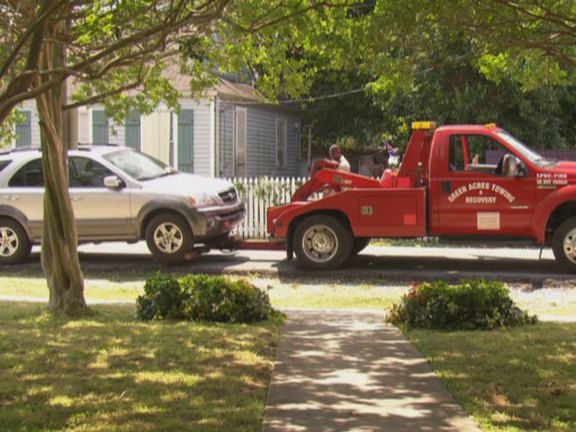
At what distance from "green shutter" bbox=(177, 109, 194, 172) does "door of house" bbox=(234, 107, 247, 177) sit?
183 centimetres

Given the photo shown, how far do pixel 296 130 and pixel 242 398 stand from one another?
2416cm

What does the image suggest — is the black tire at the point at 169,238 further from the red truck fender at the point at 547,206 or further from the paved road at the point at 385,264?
the red truck fender at the point at 547,206

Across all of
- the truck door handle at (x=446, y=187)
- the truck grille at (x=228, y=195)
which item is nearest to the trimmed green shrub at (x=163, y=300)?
the truck door handle at (x=446, y=187)

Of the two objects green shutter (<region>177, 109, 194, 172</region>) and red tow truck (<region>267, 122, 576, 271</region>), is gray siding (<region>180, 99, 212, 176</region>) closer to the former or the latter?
green shutter (<region>177, 109, 194, 172</region>)

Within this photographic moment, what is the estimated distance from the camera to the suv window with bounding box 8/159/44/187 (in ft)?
46.8

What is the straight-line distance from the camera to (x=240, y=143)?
24094 millimetres

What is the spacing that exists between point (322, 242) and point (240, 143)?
11503 mm

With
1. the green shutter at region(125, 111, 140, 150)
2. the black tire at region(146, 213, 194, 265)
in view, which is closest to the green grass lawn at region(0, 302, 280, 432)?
the black tire at region(146, 213, 194, 265)

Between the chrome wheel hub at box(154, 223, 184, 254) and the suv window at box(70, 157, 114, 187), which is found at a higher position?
the suv window at box(70, 157, 114, 187)

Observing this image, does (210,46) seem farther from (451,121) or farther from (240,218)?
(451,121)

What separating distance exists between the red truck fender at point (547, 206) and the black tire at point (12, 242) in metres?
8.52

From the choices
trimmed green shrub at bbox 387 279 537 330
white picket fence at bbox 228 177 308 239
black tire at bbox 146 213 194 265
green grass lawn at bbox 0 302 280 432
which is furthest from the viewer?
white picket fence at bbox 228 177 308 239

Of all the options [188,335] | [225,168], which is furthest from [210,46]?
[225,168]

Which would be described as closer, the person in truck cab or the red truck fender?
the red truck fender
